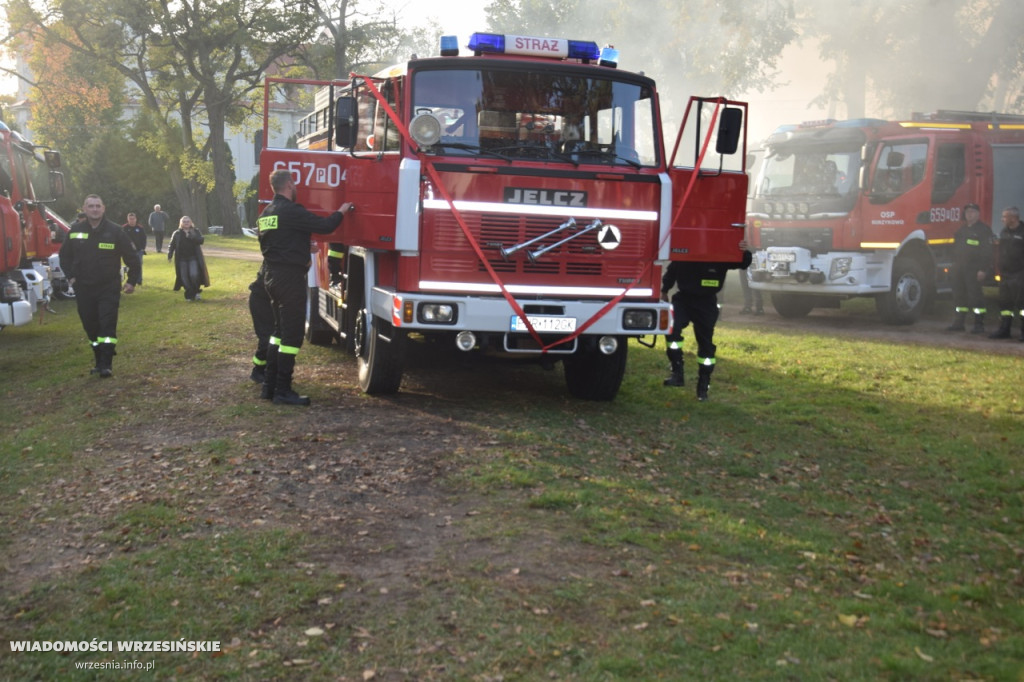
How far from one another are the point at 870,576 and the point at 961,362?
8.45 metres

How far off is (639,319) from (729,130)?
1695 millimetres

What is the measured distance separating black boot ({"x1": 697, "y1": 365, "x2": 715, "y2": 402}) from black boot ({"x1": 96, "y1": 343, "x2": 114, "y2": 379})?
6.23m

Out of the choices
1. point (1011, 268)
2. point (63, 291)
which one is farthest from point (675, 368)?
point (63, 291)

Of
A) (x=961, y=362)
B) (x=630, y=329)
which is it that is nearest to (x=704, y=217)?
(x=630, y=329)

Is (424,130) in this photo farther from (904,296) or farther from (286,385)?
(904,296)

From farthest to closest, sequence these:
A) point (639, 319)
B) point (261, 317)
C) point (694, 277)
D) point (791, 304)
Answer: point (791, 304) → point (261, 317) → point (694, 277) → point (639, 319)

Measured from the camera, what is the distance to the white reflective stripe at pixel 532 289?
8.62 meters

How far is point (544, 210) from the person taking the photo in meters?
8.66

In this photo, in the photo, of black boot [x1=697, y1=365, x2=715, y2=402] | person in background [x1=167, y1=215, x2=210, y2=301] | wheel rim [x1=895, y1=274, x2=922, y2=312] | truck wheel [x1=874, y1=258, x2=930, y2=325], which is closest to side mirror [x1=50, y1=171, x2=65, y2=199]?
person in background [x1=167, y1=215, x2=210, y2=301]

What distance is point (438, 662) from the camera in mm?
4457

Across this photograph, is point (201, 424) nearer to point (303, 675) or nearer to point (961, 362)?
point (303, 675)

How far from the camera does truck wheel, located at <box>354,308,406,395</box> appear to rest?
931 cm

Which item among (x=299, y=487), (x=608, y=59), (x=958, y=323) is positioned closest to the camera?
(x=299, y=487)

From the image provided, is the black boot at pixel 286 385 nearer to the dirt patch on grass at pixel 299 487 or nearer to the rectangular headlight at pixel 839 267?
the dirt patch on grass at pixel 299 487
